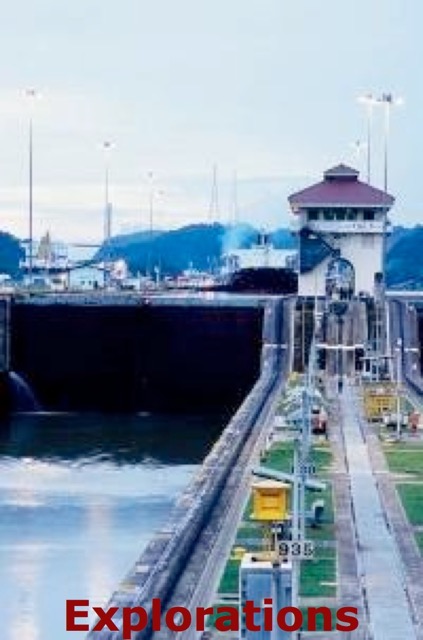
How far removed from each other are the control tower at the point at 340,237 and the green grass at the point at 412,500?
225 ft

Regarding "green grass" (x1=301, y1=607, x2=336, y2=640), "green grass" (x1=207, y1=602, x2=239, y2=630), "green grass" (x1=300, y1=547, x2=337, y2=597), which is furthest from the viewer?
"green grass" (x1=300, y1=547, x2=337, y2=597)

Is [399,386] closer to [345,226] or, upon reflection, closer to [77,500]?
[77,500]

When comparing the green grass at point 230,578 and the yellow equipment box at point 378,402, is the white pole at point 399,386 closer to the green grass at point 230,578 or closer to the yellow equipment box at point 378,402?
the yellow equipment box at point 378,402

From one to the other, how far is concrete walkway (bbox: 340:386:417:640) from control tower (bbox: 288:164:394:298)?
62.0 m

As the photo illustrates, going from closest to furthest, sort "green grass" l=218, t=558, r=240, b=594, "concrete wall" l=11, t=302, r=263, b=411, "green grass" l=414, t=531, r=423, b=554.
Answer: "green grass" l=218, t=558, r=240, b=594, "green grass" l=414, t=531, r=423, b=554, "concrete wall" l=11, t=302, r=263, b=411

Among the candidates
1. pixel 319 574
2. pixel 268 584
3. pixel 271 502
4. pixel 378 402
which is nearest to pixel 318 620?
pixel 271 502

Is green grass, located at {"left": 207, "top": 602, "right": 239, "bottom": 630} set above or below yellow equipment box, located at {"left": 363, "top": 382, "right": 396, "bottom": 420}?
below

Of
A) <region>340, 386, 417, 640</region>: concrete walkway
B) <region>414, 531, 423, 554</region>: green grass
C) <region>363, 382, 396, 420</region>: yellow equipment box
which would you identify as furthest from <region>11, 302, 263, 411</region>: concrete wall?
<region>414, 531, 423, 554</region>: green grass

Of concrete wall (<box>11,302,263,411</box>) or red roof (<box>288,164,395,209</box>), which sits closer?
concrete wall (<box>11,302,263,411</box>)

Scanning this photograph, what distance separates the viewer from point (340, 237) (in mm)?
125875

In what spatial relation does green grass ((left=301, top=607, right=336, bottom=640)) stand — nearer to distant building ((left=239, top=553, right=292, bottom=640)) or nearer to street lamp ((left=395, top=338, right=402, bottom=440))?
distant building ((left=239, top=553, right=292, bottom=640))

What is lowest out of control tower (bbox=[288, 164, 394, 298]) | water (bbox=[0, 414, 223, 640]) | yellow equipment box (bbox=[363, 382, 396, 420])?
water (bbox=[0, 414, 223, 640])

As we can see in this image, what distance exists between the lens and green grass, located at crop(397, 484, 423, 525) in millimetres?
49312

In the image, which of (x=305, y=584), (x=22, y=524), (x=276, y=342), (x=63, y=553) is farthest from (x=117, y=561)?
(x=276, y=342)
